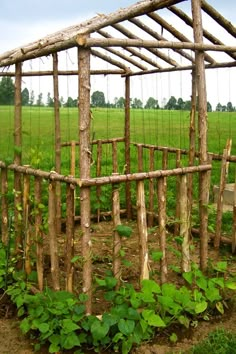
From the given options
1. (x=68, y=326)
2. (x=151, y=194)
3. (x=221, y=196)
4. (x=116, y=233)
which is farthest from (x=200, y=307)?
(x=151, y=194)

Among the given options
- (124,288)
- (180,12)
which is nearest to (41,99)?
(180,12)

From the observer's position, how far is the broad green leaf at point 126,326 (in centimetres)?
395

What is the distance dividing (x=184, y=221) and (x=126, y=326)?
1365mm

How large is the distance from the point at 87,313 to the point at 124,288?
0.41 metres

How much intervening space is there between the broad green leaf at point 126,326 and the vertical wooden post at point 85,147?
1.43 ft

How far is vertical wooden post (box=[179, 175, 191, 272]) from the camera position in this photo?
4.87 meters

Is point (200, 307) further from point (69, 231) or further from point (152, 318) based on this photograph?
point (69, 231)

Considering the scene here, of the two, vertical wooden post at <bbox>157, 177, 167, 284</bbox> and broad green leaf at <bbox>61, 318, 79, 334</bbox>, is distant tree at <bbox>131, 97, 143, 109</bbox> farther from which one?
broad green leaf at <bbox>61, 318, 79, 334</bbox>

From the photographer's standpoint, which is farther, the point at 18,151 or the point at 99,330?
the point at 18,151

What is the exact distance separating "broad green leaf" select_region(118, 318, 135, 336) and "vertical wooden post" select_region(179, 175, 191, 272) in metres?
1.15

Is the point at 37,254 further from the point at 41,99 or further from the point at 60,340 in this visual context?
the point at 41,99

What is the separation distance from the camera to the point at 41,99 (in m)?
7.16

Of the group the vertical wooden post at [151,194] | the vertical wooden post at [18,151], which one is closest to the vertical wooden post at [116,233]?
the vertical wooden post at [18,151]

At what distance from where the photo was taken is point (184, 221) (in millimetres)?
4898
